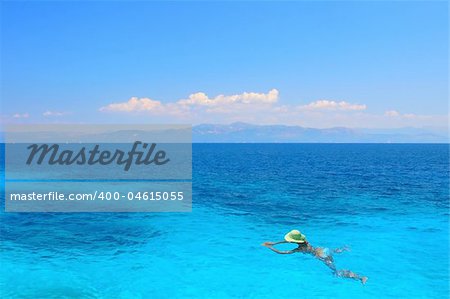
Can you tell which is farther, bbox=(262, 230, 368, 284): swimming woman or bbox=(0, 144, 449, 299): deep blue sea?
bbox=(0, 144, 449, 299): deep blue sea

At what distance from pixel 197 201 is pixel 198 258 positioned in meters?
18.1

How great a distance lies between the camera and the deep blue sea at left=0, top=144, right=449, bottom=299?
18938 millimetres

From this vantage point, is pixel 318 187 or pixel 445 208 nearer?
pixel 445 208

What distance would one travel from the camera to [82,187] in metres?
52.2

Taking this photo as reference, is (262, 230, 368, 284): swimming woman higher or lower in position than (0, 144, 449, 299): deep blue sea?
higher

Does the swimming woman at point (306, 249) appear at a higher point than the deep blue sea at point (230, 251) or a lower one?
higher

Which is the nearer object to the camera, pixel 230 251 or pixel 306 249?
pixel 306 249

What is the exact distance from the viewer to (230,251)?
24.2m

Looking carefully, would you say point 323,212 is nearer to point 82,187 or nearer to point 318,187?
point 318,187

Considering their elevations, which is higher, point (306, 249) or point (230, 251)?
point (306, 249)

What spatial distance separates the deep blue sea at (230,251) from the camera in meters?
18.9

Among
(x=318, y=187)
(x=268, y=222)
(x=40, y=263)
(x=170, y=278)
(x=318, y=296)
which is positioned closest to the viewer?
(x=318, y=296)

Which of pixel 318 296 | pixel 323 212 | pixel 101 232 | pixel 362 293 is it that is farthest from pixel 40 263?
pixel 323 212

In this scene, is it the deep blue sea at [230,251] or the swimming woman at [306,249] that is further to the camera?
the deep blue sea at [230,251]
